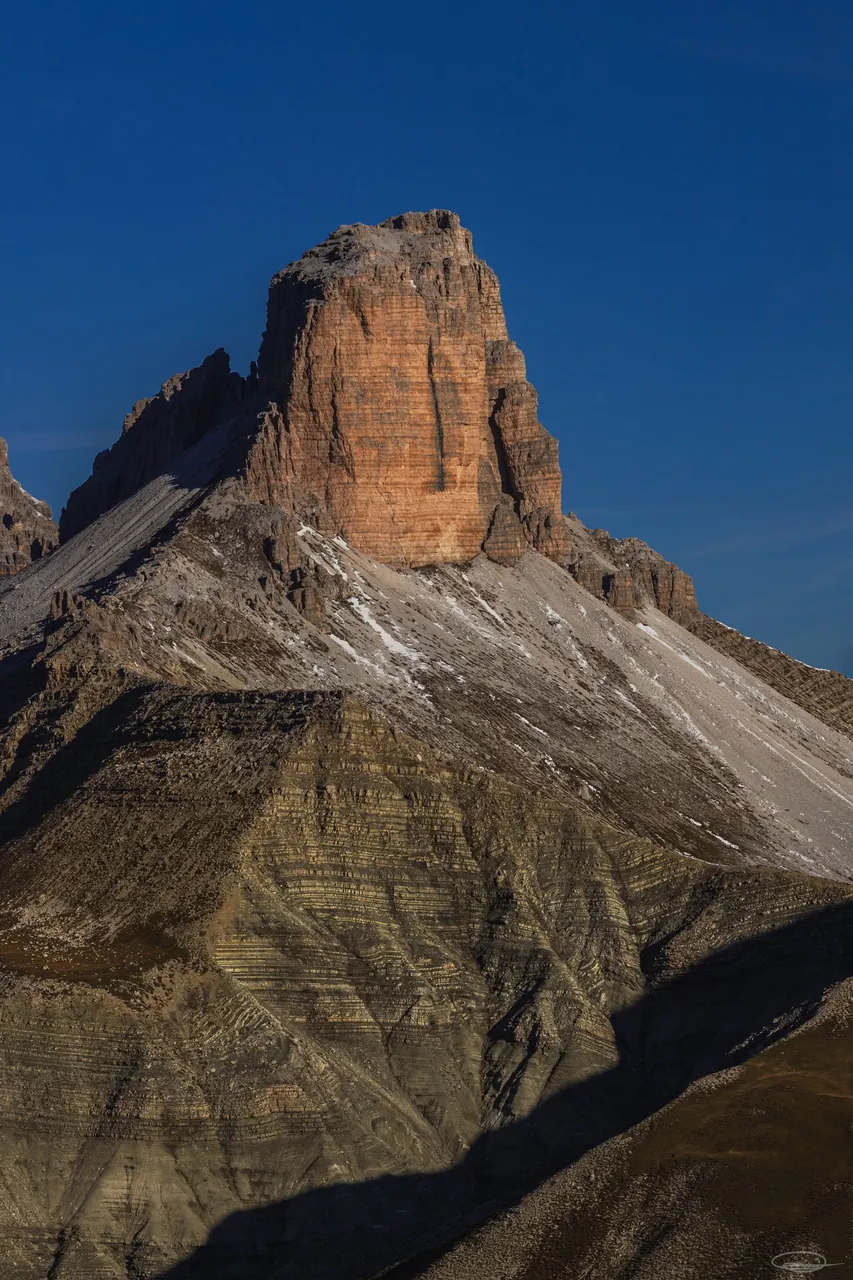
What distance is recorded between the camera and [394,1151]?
91.4 metres

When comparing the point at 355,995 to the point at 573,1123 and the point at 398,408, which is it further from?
the point at 398,408

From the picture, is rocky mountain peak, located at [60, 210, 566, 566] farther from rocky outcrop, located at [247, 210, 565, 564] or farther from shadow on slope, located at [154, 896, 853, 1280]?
shadow on slope, located at [154, 896, 853, 1280]

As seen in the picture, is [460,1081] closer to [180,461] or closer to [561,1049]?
[561,1049]

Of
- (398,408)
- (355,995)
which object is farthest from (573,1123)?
(398,408)

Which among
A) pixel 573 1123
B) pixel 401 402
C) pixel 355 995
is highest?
pixel 401 402

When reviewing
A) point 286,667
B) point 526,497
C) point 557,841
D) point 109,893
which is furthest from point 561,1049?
point 526,497

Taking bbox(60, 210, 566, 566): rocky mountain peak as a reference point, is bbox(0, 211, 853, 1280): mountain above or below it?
below

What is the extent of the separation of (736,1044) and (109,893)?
2466 centimetres

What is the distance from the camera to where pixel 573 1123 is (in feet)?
310

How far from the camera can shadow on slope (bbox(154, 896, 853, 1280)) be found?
86.1 meters

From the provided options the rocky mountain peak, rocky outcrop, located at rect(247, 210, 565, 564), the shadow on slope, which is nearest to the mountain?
the shadow on slope

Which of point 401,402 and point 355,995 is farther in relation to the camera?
point 401,402

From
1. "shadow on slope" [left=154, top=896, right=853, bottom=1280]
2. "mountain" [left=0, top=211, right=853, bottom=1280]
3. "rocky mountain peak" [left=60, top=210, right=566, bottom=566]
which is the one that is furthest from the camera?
"rocky mountain peak" [left=60, top=210, right=566, bottom=566]

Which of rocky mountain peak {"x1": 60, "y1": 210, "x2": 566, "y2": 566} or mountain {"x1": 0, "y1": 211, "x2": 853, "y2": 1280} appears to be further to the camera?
rocky mountain peak {"x1": 60, "y1": 210, "x2": 566, "y2": 566}
